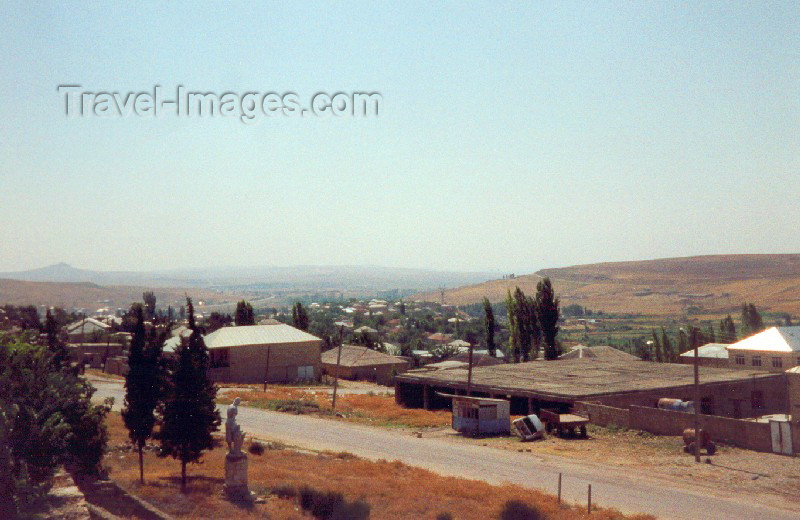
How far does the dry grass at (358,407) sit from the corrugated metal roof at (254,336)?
35.4ft

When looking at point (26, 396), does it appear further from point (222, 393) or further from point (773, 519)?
point (222, 393)

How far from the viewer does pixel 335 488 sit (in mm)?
20234

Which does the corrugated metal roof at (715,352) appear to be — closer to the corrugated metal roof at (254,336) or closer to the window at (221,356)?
the corrugated metal roof at (254,336)

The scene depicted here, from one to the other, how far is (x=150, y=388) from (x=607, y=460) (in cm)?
1826

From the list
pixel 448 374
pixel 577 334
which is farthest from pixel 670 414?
pixel 577 334

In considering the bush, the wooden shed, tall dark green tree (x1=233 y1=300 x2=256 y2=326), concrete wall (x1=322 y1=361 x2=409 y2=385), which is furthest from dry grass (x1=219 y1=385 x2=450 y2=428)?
tall dark green tree (x1=233 y1=300 x2=256 y2=326)

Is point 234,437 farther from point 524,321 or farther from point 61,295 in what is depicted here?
point 61,295

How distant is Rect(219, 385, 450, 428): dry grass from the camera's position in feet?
139

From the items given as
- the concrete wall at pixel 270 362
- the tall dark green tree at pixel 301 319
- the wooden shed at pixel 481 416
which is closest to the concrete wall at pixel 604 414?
the wooden shed at pixel 481 416

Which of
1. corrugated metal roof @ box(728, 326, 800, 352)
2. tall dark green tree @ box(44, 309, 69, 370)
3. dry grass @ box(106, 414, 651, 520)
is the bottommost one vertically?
dry grass @ box(106, 414, 651, 520)

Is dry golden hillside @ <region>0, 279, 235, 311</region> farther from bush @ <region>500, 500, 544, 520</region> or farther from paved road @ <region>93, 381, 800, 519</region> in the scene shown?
bush @ <region>500, 500, 544, 520</region>

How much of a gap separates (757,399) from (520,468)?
2679 cm

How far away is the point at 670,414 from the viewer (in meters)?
33.2

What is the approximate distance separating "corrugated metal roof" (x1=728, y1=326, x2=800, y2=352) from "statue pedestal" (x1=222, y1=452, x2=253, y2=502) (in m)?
47.0
